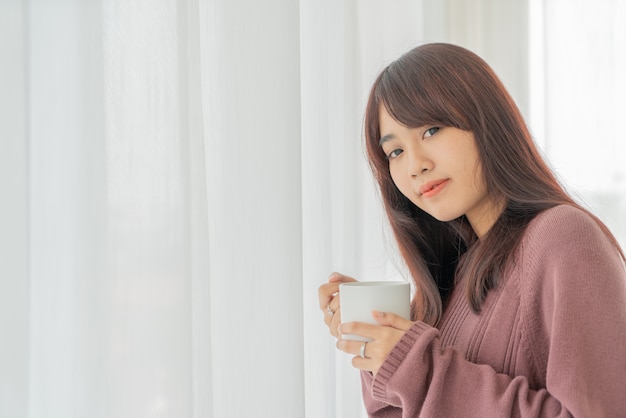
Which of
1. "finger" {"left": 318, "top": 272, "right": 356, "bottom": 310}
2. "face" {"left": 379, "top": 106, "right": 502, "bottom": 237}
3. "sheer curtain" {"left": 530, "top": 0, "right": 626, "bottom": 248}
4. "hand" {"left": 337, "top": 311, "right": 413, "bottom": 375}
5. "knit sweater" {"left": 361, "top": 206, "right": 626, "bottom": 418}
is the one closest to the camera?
"knit sweater" {"left": 361, "top": 206, "right": 626, "bottom": 418}

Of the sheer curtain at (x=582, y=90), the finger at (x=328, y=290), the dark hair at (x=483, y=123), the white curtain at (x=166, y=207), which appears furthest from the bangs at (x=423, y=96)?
the sheer curtain at (x=582, y=90)

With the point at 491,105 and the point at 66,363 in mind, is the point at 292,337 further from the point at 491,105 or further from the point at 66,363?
the point at 491,105

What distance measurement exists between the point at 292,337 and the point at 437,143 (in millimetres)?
393

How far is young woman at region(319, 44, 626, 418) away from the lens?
0.76m

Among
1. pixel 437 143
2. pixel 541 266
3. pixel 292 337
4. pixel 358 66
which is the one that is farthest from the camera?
pixel 358 66

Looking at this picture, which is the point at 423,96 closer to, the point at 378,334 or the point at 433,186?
the point at 433,186

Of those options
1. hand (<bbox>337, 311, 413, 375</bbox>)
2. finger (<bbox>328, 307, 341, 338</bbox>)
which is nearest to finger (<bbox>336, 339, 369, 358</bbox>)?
hand (<bbox>337, 311, 413, 375</bbox>)

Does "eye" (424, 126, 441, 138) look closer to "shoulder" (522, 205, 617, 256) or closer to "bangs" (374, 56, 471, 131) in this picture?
"bangs" (374, 56, 471, 131)

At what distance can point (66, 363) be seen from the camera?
89cm

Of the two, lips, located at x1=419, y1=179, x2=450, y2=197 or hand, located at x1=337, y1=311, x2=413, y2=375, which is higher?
lips, located at x1=419, y1=179, x2=450, y2=197

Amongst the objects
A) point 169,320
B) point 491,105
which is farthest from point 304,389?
point 491,105

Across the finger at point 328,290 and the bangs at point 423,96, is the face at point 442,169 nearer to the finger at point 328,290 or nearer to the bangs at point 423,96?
the bangs at point 423,96

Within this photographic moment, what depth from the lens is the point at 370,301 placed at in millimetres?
868

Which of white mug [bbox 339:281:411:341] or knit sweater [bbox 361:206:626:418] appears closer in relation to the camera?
knit sweater [bbox 361:206:626:418]
